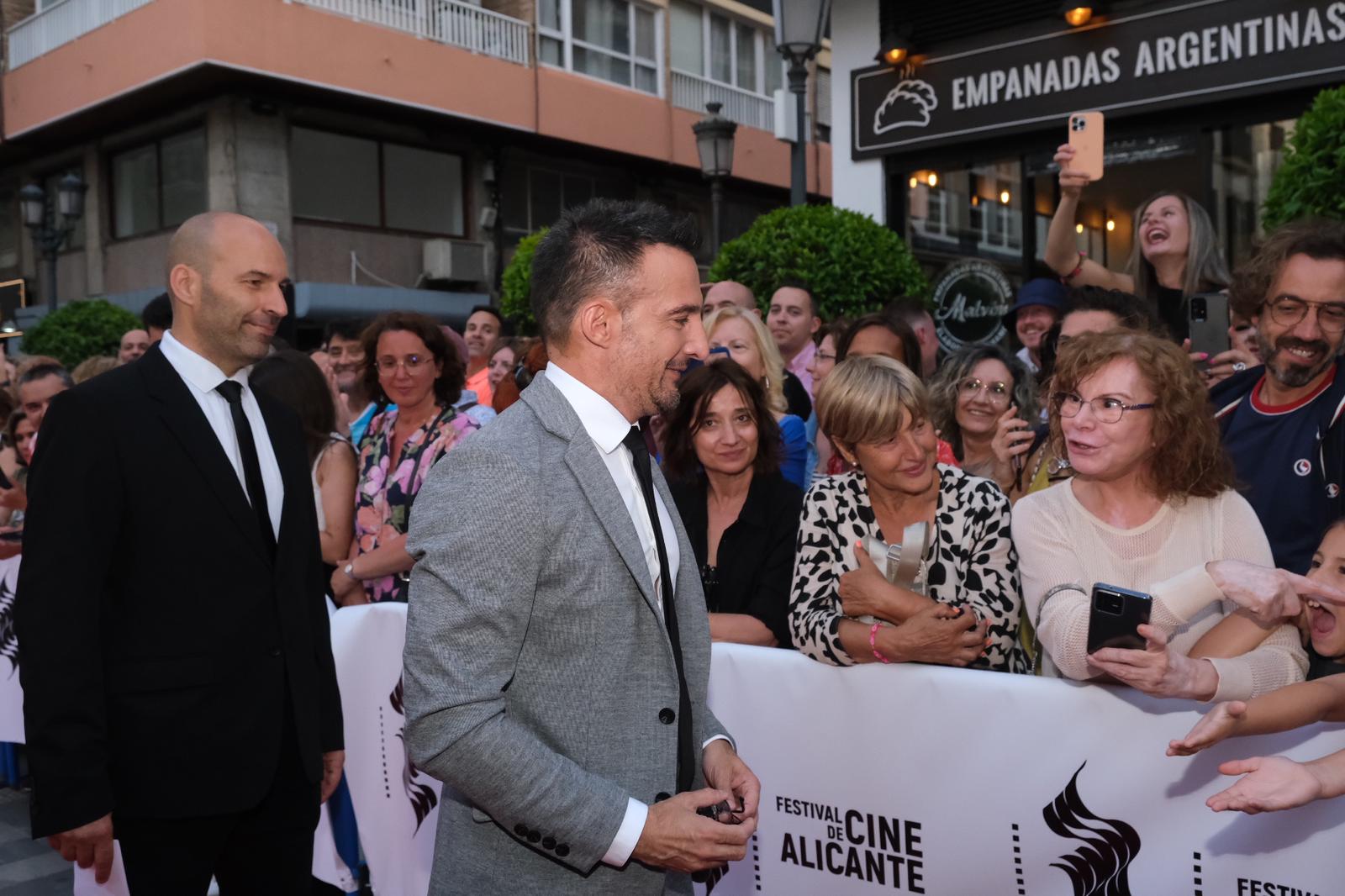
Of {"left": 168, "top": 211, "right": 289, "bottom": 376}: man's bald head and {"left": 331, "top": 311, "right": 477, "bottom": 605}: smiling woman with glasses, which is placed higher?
{"left": 168, "top": 211, "right": 289, "bottom": 376}: man's bald head

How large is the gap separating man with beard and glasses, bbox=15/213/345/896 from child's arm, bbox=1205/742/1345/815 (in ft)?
7.27

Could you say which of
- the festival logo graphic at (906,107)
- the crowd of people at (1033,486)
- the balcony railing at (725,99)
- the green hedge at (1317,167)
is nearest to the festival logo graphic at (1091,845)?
the crowd of people at (1033,486)

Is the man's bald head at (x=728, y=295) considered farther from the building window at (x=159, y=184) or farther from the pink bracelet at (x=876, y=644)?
the building window at (x=159, y=184)

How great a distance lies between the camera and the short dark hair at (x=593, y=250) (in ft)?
6.56

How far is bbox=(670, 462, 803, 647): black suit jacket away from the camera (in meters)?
3.80

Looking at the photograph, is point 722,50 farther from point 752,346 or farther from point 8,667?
point 8,667

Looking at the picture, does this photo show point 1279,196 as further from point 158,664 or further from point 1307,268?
point 158,664

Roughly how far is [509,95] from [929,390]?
1630 centimetres

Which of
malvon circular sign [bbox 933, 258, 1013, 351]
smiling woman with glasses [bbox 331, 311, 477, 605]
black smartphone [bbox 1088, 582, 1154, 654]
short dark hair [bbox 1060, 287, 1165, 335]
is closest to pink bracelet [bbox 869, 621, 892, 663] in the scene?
black smartphone [bbox 1088, 582, 1154, 654]

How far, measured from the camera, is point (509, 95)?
64.1 feet

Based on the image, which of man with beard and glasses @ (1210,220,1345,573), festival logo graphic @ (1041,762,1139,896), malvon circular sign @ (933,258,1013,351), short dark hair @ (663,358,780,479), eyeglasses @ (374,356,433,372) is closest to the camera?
festival logo graphic @ (1041,762,1139,896)

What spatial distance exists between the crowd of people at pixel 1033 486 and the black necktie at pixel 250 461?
0.74 ft

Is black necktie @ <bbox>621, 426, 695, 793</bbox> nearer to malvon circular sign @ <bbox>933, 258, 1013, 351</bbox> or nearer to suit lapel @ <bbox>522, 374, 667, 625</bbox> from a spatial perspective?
suit lapel @ <bbox>522, 374, 667, 625</bbox>

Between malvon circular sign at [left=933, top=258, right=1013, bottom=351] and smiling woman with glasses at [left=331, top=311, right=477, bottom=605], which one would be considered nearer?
smiling woman with glasses at [left=331, top=311, right=477, bottom=605]
